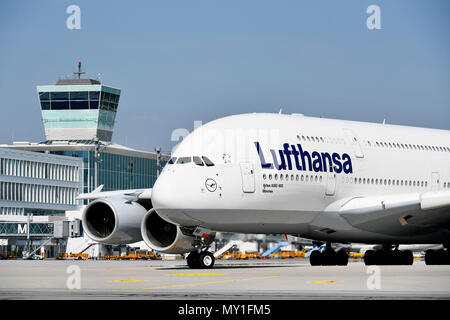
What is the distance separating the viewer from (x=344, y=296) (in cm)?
1567

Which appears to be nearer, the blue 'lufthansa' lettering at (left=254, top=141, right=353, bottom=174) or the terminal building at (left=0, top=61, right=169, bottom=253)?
the blue 'lufthansa' lettering at (left=254, top=141, right=353, bottom=174)

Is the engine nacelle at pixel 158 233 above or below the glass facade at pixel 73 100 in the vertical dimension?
below

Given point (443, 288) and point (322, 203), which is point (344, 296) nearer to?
point (443, 288)

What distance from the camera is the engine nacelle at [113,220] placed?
98.8 feet

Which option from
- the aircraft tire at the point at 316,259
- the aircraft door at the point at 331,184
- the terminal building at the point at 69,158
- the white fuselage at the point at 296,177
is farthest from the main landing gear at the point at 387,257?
the terminal building at the point at 69,158

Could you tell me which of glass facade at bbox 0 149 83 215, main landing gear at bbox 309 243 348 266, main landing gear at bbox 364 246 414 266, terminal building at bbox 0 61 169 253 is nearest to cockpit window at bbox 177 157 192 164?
main landing gear at bbox 309 243 348 266

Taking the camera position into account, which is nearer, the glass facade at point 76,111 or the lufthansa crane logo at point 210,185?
the lufthansa crane logo at point 210,185

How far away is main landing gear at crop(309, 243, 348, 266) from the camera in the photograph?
32.0 metres

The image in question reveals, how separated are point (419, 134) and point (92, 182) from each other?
10762cm

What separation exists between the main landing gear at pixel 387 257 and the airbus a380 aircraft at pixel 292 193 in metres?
0.04

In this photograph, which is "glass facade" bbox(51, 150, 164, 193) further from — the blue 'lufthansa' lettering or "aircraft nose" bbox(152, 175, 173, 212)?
"aircraft nose" bbox(152, 175, 173, 212)

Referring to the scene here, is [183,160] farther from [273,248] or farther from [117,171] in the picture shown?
[117,171]

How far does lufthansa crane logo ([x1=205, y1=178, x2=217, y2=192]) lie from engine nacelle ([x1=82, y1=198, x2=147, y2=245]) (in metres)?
4.52

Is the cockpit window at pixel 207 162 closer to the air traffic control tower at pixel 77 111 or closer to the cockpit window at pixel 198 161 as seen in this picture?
the cockpit window at pixel 198 161
